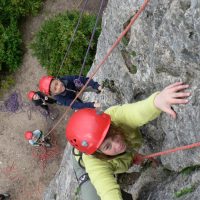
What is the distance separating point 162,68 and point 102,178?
1468 mm

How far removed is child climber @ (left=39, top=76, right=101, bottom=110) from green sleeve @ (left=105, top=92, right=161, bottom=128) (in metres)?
2.69

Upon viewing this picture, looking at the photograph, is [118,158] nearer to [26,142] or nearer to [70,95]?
[70,95]

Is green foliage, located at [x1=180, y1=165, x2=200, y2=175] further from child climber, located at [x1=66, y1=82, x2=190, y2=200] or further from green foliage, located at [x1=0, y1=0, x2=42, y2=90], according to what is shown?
green foliage, located at [x1=0, y1=0, x2=42, y2=90]

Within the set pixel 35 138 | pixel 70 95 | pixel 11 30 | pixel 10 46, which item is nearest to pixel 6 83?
pixel 10 46

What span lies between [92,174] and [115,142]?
444 millimetres

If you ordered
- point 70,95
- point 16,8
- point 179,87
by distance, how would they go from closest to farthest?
point 179,87, point 70,95, point 16,8

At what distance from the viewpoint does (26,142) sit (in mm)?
13953

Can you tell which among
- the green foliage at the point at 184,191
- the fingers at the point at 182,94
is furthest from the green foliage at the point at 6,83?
the fingers at the point at 182,94

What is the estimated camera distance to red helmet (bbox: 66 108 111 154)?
510 centimetres

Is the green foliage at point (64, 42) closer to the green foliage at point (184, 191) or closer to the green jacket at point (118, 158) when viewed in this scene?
the green jacket at point (118, 158)

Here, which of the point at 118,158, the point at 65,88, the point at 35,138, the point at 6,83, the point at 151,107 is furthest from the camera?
the point at 6,83

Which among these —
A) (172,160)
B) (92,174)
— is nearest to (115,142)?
(92,174)

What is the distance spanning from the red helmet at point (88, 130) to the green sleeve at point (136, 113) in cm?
18

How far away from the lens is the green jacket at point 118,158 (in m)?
4.92
